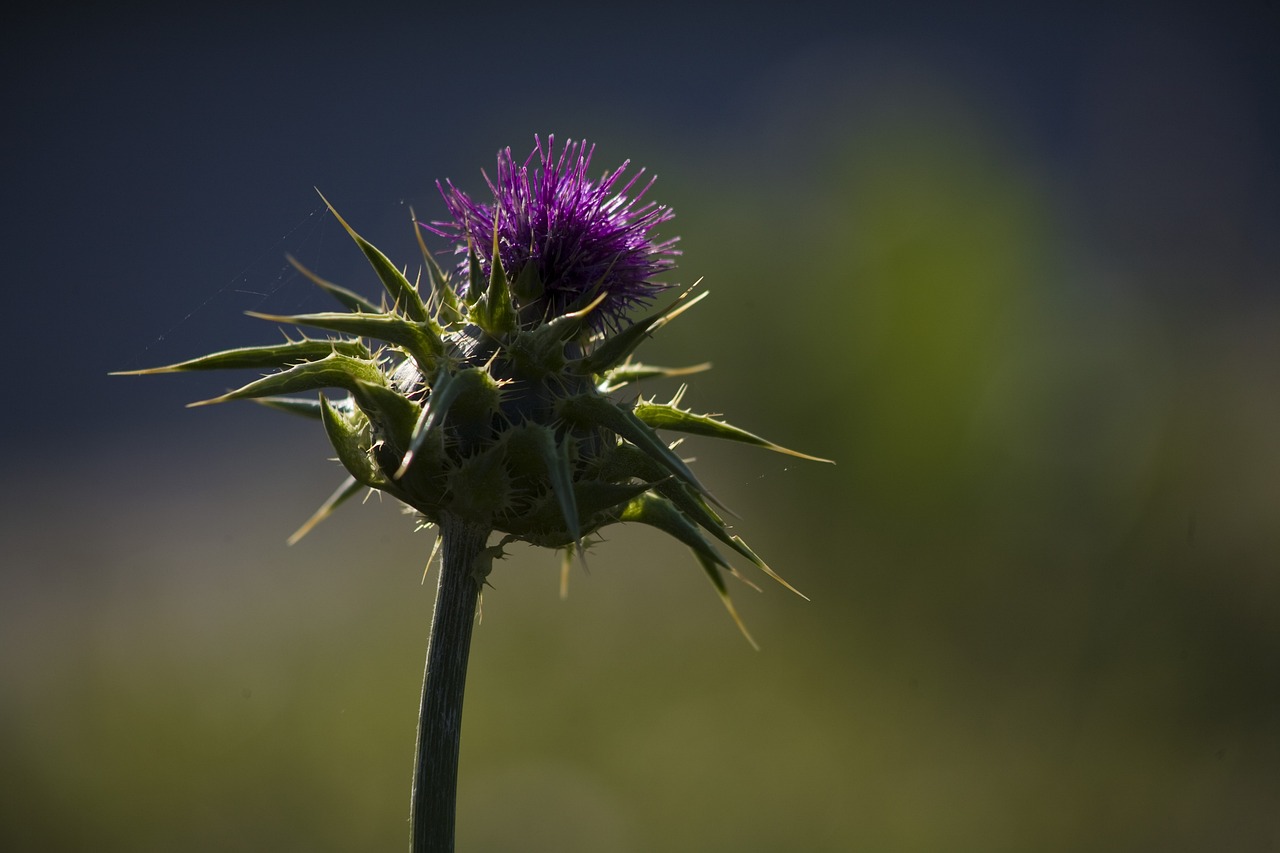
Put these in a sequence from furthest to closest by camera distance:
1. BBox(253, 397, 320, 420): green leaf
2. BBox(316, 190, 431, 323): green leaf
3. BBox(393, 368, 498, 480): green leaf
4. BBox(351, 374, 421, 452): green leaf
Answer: BBox(253, 397, 320, 420): green leaf → BBox(316, 190, 431, 323): green leaf → BBox(351, 374, 421, 452): green leaf → BBox(393, 368, 498, 480): green leaf

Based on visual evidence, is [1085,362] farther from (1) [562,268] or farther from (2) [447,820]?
(2) [447,820]

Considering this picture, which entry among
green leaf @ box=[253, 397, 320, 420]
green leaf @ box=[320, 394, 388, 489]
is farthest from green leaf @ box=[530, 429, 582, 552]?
green leaf @ box=[253, 397, 320, 420]

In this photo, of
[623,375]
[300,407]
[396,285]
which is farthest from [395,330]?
[623,375]

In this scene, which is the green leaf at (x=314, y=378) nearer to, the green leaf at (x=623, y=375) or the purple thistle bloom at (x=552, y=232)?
the purple thistle bloom at (x=552, y=232)

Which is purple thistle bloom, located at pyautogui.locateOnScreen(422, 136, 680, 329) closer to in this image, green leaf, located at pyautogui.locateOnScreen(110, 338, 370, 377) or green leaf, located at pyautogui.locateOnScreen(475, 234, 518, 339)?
green leaf, located at pyautogui.locateOnScreen(475, 234, 518, 339)

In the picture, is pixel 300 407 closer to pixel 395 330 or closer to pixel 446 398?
pixel 395 330

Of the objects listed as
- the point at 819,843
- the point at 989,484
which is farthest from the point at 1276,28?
the point at 819,843
